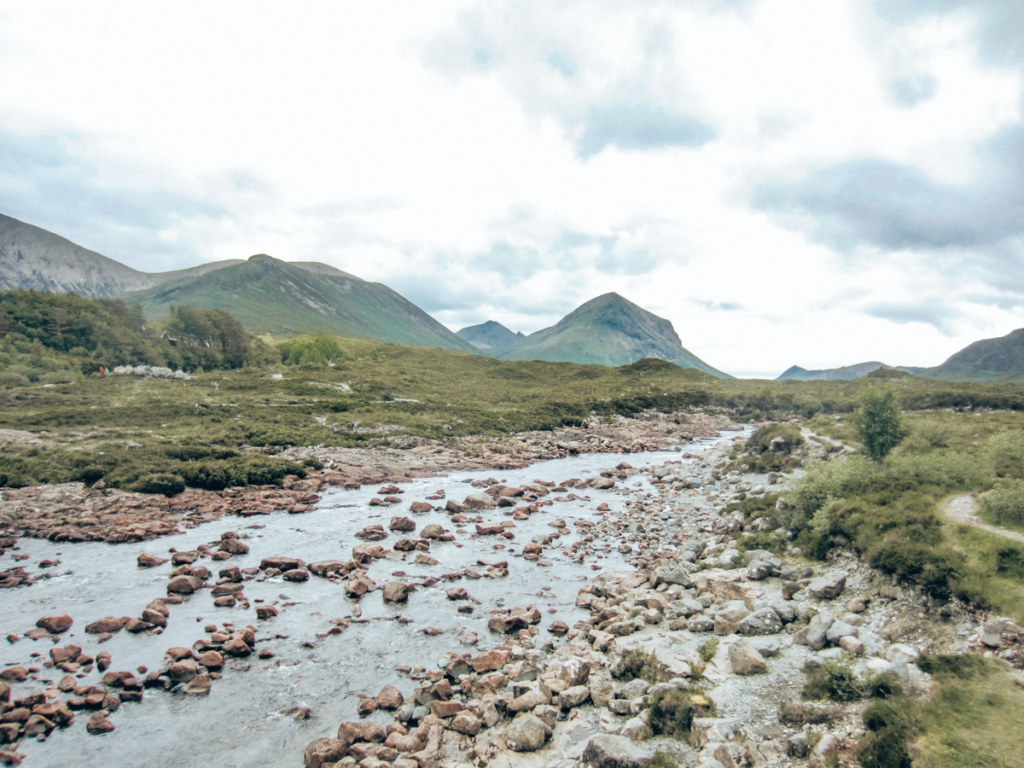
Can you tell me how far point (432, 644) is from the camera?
14.2 meters

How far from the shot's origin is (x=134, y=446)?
34.6 m

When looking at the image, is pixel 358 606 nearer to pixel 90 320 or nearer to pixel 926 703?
pixel 926 703

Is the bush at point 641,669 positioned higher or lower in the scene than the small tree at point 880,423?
lower

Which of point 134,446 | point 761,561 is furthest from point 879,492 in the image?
point 134,446

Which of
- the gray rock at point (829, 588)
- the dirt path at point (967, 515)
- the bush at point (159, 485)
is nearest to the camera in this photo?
the dirt path at point (967, 515)

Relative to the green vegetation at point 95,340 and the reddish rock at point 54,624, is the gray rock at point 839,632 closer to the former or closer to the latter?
the reddish rock at point 54,624

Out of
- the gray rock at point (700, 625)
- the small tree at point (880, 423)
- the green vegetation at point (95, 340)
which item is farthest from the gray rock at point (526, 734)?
the green vegetation at point (95, 340)

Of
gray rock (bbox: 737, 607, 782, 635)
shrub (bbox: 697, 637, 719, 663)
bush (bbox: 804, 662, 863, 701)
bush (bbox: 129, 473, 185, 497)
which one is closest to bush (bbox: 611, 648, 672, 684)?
shrub (bbox: 697, 637, 719, 663)

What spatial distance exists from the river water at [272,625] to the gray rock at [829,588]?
7896 mm

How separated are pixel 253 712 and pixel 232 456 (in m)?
29.5

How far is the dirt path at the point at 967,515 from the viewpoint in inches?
568

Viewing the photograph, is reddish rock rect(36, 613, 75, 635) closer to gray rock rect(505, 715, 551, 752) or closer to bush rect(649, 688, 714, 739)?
gray rock rect(505, 715, 551, 752)

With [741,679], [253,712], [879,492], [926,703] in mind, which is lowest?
[253,712]

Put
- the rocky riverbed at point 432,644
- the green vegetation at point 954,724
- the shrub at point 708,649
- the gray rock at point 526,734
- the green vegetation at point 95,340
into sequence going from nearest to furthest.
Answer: the green vegetation at point 954,724 → the gray rock at point 526,734 → the rocky riverbed at point 432,644 → the shrub at point 708,649 → the green vegetation at point 95,340
